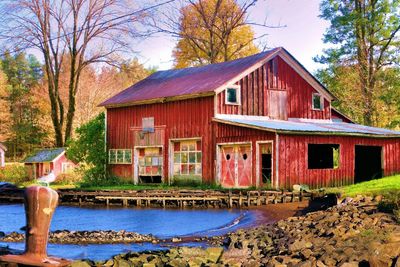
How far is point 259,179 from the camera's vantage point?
27.4 metres

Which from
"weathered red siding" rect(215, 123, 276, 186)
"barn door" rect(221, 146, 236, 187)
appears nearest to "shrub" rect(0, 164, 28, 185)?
"barn door" rect(221, 146, 236, 187)

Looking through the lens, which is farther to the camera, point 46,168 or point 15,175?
point 15,175

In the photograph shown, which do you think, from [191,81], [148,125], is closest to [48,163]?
[148,125]

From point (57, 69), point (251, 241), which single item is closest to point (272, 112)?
point (251, 241)

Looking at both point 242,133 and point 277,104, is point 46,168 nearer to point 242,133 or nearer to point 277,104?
point 277,104

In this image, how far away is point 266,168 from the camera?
28.1m

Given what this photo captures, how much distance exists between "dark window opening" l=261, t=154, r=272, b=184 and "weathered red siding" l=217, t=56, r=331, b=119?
2.82 meters

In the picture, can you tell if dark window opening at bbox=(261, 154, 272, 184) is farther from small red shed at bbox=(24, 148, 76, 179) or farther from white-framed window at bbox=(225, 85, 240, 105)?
small red shed at bbox=(24, 148, 76, 179)

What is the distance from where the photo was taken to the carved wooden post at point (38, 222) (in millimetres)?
7297

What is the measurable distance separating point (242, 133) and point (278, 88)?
5.55 metres

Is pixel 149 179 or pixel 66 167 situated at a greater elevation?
pixel 66 167

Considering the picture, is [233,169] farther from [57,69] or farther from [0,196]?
[57,69]

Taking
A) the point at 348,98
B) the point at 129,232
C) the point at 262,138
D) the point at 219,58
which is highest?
the point at 219,58

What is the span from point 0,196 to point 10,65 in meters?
46.5
